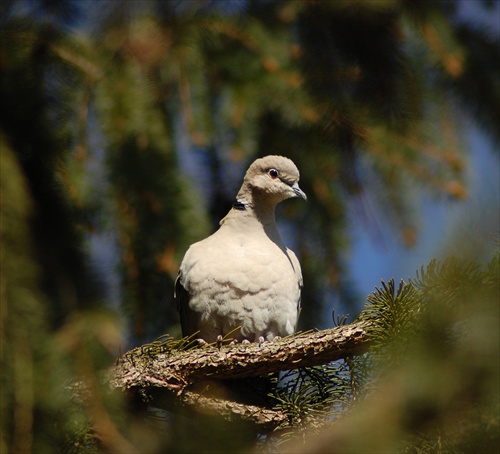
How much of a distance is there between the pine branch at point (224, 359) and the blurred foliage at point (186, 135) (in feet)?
0.39

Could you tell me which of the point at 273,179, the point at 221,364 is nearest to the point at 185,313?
the point at 273,179

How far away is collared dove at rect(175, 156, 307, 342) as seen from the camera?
3.73m

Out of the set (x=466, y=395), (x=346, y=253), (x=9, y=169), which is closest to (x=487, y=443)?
(x=466, y=395)

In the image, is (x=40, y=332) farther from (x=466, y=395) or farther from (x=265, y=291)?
(x=265, y=291)

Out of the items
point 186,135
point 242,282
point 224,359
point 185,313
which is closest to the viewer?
point 224,359

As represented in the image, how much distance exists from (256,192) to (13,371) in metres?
2.75

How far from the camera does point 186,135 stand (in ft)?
11.4

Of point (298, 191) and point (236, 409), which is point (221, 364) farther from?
point (298, 191)

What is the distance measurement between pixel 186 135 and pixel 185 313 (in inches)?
37.3

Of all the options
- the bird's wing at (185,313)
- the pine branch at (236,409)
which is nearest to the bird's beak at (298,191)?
the bird's wing at (185,313)

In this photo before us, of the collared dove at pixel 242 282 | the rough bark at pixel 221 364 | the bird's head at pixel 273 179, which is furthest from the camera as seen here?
the bird's head at pixel 273 179

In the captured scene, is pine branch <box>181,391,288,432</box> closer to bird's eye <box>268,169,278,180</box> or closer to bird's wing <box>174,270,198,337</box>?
bird's wing <box>174,270,198,337</box>

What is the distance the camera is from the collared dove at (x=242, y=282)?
12.2ft

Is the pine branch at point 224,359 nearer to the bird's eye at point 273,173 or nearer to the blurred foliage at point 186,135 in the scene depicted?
the blurred foliage at point 186,135
